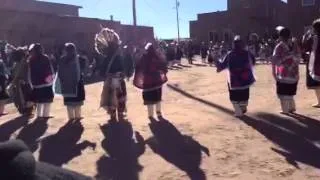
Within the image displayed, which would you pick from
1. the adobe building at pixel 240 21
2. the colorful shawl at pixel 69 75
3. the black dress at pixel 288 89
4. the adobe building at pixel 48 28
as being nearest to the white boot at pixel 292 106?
the black dress at pixel 288 89

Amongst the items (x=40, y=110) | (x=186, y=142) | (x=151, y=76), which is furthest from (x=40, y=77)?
(x=186, y=142)

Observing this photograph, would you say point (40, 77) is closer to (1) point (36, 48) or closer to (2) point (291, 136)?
(1) point (36, 48)

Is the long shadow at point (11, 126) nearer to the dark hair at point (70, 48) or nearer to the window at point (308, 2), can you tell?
the dark hair at point (70, 48)

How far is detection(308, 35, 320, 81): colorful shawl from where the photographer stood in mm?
11016

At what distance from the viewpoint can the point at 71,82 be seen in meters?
11.9

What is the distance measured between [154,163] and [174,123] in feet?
9.83

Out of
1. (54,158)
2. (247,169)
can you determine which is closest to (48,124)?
(54,158)

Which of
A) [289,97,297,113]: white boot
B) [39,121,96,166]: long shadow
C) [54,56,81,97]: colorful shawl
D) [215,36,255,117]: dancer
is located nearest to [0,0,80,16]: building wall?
[54,56,81,97]: colorful shawl

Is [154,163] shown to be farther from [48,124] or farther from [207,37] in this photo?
[207,37]

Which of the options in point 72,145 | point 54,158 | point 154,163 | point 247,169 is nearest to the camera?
point 247,169

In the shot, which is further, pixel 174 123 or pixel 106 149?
pixel 174 123

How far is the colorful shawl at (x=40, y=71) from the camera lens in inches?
483

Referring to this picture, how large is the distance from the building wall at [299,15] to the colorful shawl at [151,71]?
34125mm

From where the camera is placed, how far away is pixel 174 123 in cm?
1076
